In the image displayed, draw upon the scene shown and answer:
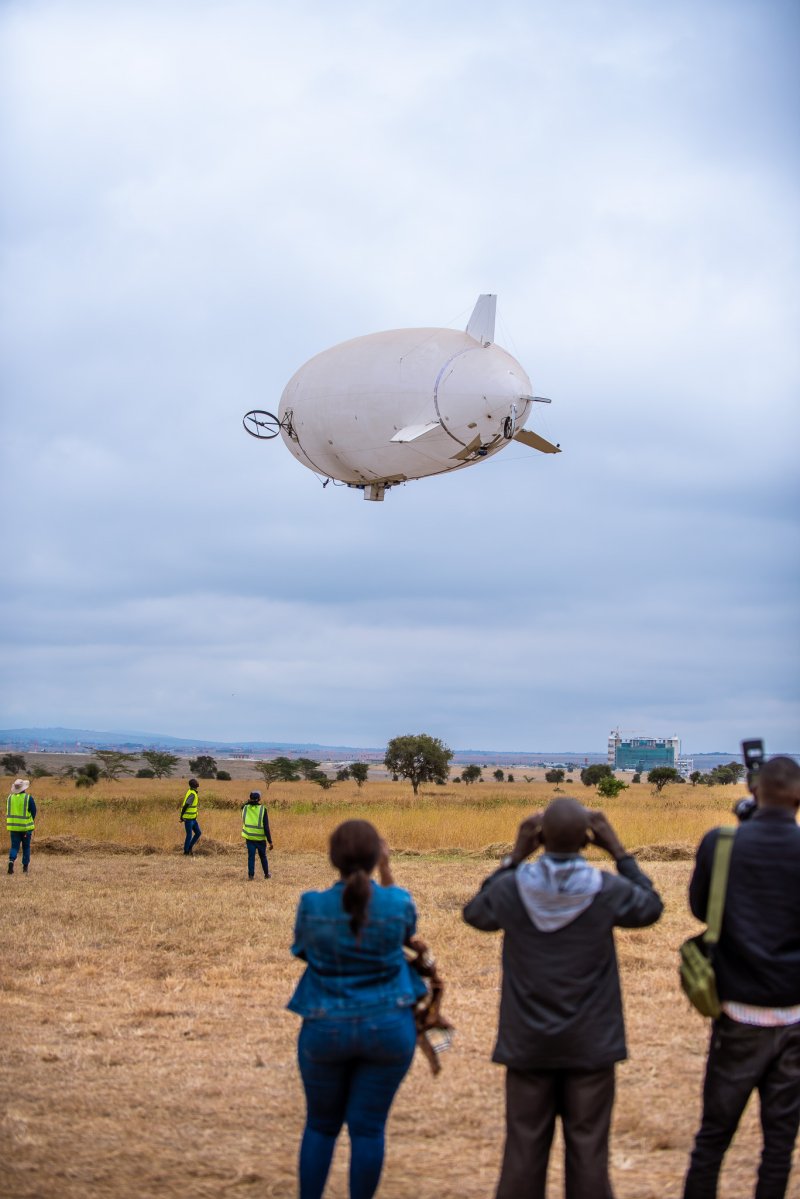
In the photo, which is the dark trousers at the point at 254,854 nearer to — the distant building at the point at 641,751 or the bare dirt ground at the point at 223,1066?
the bare dirt ground at the point at 223,1066

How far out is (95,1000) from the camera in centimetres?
1098

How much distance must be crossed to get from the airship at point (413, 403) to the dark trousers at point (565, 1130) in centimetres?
1284

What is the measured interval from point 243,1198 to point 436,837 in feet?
64.9

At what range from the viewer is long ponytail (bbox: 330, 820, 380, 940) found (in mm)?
4590

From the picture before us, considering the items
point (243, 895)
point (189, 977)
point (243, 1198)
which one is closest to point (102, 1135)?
point (243, 1198)

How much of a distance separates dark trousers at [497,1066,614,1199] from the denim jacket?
61 cm

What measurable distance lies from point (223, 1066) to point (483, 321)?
12010mm

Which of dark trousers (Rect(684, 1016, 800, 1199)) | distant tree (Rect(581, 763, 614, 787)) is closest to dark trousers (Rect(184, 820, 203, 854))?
dark trousers (Rect(684, 1016, 800, 1199))

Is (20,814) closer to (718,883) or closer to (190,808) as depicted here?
(190,808)

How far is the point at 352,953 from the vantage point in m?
4.71

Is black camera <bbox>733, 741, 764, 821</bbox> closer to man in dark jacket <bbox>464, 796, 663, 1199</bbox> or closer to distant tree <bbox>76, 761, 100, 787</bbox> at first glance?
man in dark jacket <bbox>464, 796, 663, 1199</bbox>

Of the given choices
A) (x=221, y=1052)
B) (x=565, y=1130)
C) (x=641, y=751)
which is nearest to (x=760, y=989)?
(x=565, y=1130)

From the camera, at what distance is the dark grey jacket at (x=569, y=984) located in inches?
175

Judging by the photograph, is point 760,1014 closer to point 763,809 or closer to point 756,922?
point 756,922
